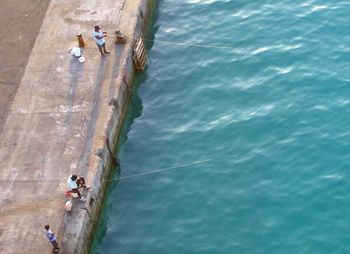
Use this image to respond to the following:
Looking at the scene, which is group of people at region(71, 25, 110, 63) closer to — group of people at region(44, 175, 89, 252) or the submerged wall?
the submerged wall

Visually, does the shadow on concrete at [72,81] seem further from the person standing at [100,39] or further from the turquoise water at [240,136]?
the turquoise water at [240,136]

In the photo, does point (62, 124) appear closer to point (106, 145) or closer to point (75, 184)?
point (106, 145)

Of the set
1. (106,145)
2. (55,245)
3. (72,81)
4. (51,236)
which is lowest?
(55,245)

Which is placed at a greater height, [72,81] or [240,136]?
[72,81]

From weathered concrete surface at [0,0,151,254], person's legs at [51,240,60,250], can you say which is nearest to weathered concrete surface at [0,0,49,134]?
weathered concrete surface at [0,0,151,254]

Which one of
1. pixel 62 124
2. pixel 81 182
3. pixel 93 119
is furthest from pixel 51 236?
pixel 93 119
